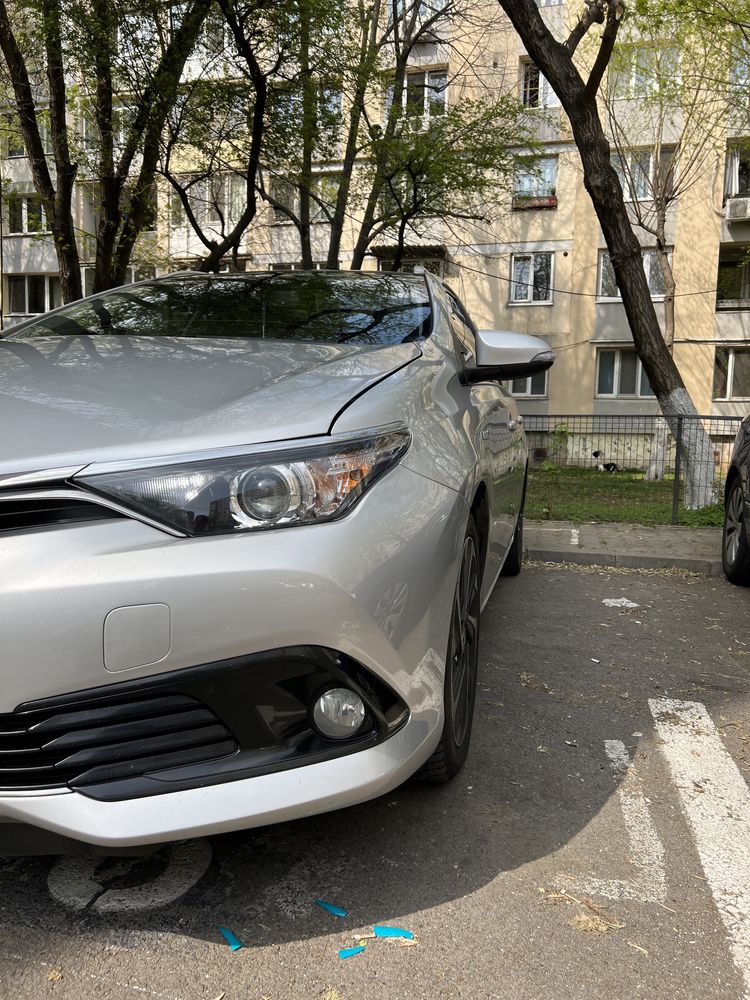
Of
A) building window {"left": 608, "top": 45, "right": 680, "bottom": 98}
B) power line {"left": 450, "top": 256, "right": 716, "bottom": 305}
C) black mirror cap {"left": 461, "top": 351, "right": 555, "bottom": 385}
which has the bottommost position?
black mirror cap {"left": 461, "top": 351, "right": 555, "bottom": 385}

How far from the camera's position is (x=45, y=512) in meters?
1.64

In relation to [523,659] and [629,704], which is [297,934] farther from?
[523,659]

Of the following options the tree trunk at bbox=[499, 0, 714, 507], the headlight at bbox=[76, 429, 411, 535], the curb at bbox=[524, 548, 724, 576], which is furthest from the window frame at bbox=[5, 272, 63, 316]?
the headlight at bbox=[76, 429, 411, 535]

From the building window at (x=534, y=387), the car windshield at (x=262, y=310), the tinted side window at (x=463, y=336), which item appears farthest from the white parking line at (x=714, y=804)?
the building window at (x=534, y=387)

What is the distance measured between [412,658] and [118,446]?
780 mm

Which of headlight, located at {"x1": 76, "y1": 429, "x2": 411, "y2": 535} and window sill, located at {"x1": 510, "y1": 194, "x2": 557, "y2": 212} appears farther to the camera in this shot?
window sill, located at {"x1": 510, "y1": 194, "x2": 557, "y2": 212}

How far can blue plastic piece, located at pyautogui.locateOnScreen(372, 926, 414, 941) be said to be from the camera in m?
1.80

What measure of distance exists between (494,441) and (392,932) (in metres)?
1.95

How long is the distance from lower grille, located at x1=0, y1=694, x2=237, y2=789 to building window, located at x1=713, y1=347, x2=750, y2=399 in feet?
82.2

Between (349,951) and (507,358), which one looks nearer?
(349,951)

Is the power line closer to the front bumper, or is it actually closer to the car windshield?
the car windshield

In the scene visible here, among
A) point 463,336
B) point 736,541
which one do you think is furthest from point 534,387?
point 463,336

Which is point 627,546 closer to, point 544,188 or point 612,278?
point 612,278

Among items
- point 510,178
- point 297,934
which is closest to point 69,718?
point 297,934
